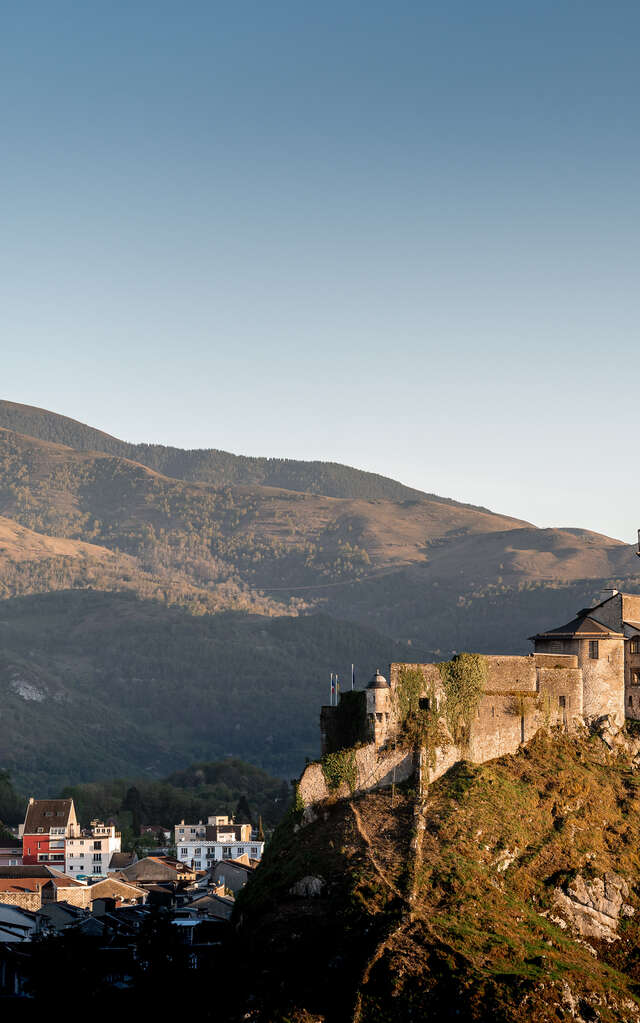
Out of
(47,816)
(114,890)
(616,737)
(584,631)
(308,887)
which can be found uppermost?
(584,631)

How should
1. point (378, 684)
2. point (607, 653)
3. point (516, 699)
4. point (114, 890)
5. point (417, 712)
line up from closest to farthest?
point (378, 684) → point (417, 712) → point (516, 699) → point (607, 653) → point (114, 890)

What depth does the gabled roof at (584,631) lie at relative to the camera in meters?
108

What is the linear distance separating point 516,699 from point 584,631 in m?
8.89

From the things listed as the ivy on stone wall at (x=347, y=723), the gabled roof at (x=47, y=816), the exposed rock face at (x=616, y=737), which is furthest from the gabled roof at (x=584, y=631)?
the gabled roof at (x=47, y=816)

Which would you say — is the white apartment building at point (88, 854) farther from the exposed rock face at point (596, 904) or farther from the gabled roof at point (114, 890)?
the exposed rock face at point (596, 904)

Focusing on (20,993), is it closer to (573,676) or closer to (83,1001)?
(83,1001)

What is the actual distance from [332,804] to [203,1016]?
57.2ft

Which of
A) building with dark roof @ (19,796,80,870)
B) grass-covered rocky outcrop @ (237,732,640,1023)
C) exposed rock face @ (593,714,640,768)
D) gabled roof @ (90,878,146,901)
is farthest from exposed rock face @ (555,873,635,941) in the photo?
building with dark roof @ (19,796,80,870)

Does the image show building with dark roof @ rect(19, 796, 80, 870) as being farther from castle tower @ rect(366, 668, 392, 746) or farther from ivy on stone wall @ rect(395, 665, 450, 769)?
ivy on stone wall @ rect(395, 665, 450, 769)

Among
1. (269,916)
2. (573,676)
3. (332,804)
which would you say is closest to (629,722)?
(573,676)

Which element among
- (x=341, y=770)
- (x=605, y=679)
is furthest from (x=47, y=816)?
(x=341, y=770)

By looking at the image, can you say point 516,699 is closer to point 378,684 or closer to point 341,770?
point 378,684

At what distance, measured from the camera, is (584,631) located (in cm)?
10875

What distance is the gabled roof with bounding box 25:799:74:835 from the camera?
19200cm
